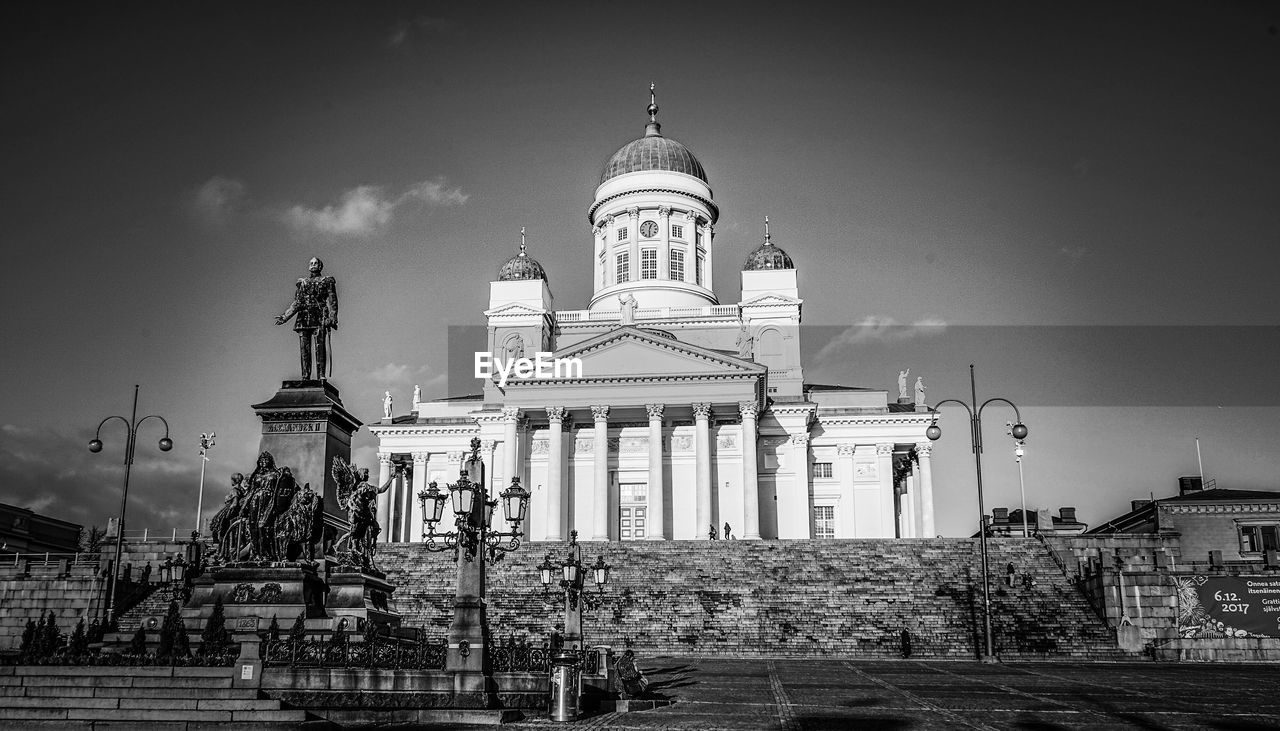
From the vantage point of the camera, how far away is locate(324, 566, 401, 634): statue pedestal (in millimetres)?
17031

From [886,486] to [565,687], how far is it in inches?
2011

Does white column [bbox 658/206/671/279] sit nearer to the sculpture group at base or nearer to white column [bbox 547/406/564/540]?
white column [bbox 547/406/564/540]

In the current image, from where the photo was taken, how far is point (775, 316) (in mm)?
71000

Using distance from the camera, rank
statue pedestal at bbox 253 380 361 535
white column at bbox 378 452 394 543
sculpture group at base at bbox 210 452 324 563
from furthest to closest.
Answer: white column at bbox 378 452 394 543
statue pedestal at bbox 253 380 361 535
sculpture group at base at bbox 210 452 324 563

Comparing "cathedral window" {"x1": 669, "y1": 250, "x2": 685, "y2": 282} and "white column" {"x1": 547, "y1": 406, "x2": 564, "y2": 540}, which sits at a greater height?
"cathedral window" {"x1": 669, "y1": 250, "x2": 685, "y2": 282}

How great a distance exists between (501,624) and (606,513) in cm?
2313

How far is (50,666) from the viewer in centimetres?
1543

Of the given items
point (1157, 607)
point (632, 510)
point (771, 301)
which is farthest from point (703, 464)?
point (1157, 607)

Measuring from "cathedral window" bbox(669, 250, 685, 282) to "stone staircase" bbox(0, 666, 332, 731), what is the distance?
63150mm

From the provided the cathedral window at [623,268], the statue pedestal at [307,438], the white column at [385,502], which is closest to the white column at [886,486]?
the cathedral window at [623,268]

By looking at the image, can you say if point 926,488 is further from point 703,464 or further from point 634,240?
point 634,240

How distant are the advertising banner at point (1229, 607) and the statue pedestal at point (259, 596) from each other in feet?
93.1

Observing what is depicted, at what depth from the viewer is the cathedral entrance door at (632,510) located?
6288 centimetres

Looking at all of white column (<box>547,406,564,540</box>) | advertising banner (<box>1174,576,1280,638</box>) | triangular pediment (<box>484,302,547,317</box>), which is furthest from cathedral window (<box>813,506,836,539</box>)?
advertising banner (<box>1174,576,1280,638</box>)
